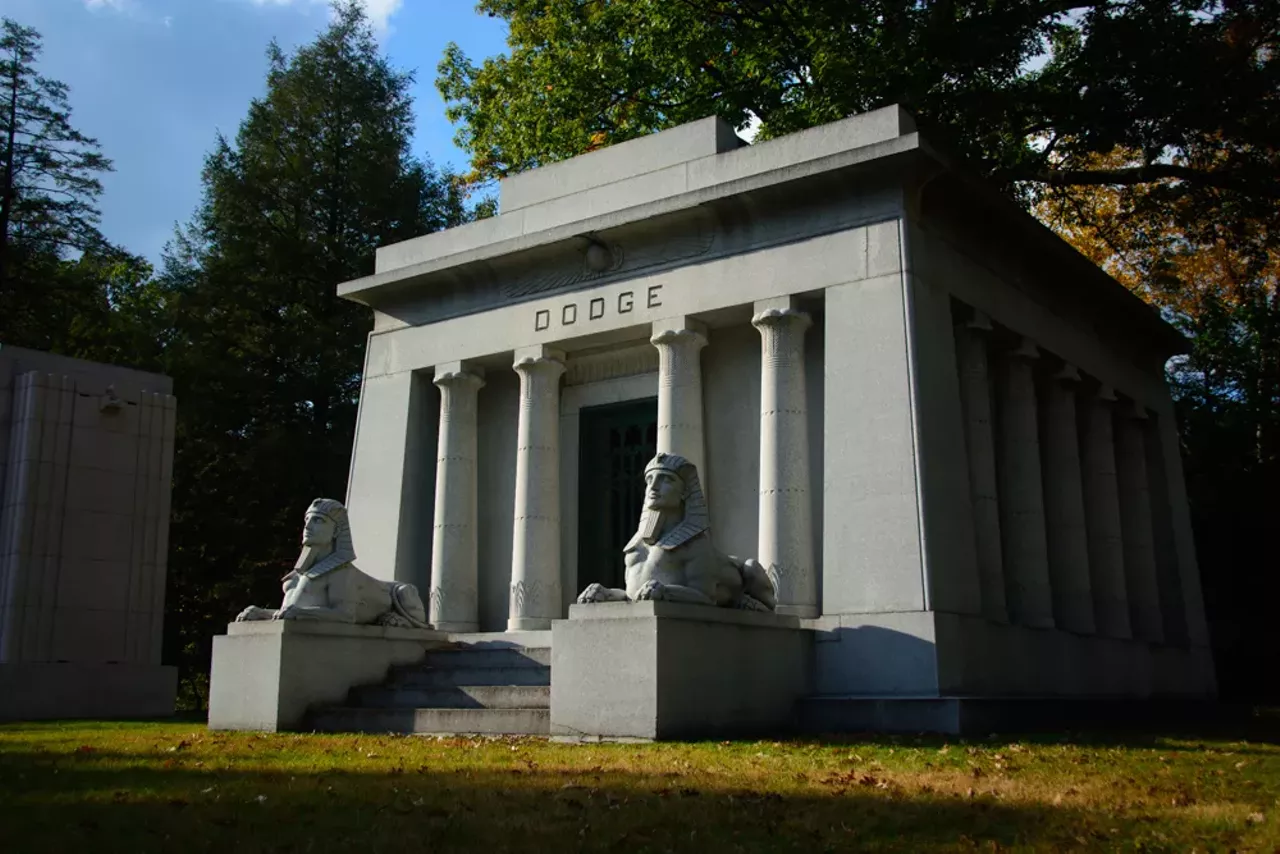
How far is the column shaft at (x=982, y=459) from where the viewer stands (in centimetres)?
1650

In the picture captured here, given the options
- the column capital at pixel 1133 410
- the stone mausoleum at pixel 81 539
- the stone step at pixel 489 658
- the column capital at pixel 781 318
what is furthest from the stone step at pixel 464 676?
the column capital at pixel 1133 410

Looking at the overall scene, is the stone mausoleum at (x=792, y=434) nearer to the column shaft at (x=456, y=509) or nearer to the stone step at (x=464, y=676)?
the column shaft at (x=456, y=509)

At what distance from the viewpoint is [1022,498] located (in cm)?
1802

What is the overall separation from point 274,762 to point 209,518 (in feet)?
69.1

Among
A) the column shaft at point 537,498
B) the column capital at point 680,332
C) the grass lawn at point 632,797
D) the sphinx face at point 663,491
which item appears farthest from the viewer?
the column shaft at point 537,498

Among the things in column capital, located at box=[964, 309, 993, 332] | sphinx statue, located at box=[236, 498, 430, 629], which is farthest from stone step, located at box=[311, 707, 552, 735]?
column capital, located at box=[964, 309, 993, 332]

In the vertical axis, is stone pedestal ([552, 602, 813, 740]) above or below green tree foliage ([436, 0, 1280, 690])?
below

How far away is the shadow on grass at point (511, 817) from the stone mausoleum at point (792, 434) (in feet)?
14.1

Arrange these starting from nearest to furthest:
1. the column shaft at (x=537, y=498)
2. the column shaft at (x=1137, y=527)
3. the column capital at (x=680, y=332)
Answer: the column capital at (x=680, y=332) < the column shaft at (x=537, y=498) < the column shaft at (x=1137, y=527)

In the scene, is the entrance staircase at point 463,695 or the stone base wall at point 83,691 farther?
the stone base wall at point 83,691

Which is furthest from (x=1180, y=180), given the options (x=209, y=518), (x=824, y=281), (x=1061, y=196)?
(x=209, y=518)

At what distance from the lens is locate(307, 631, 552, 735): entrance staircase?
1391cm

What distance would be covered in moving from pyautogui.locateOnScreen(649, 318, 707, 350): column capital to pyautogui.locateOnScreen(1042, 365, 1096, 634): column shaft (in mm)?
6040

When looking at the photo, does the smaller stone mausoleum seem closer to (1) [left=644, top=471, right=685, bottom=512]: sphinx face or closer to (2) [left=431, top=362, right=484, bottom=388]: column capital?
(2) [left=431, top=362, right=484, bottom=388]: column capital
